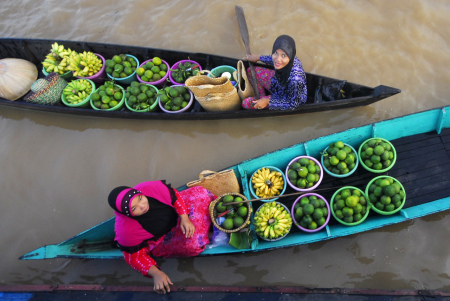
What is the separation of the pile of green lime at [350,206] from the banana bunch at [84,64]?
15.6ft

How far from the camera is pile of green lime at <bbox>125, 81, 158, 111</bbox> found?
14.6ft

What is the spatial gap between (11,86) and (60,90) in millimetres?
906

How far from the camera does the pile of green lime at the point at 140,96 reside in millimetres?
4445

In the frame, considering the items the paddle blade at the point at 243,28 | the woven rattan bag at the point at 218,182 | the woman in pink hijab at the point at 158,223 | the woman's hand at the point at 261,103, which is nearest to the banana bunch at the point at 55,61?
the paddle blade at the point at 243,28

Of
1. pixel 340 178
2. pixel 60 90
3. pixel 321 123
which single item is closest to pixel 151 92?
pixel 60 90

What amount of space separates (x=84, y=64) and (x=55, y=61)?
725 millimetres

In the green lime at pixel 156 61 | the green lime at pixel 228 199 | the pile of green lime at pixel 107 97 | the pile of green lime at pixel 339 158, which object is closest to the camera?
the green lime at pixel 228 199

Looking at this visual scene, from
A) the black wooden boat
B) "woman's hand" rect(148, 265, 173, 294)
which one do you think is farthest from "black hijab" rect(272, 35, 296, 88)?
"woman's hand" rect(148, 265, 173, 294)

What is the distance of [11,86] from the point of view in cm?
476

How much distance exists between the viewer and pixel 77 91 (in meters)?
4.77

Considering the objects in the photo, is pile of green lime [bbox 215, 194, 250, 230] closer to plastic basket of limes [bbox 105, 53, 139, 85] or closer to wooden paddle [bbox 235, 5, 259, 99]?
wooden paddle [bbox 235, 5, 259, 99]

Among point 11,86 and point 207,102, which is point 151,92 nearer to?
point 207,102

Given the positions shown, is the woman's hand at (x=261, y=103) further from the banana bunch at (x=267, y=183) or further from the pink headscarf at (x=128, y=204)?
the pink headscarf at (x=128, y=204)

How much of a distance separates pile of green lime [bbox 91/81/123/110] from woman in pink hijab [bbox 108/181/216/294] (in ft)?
7.28
